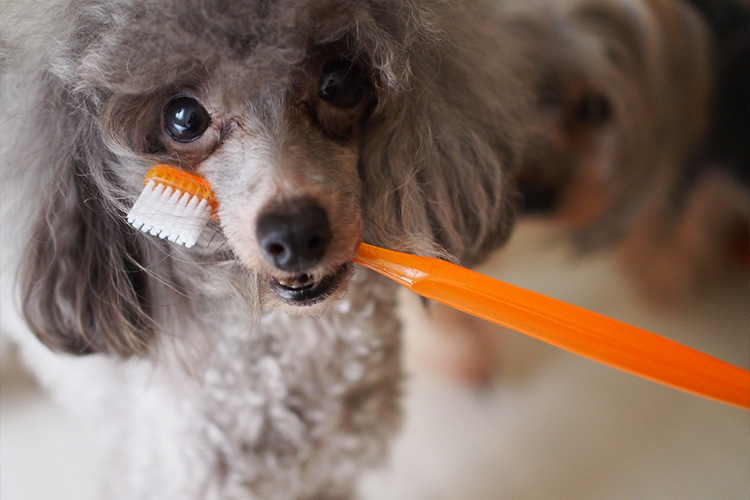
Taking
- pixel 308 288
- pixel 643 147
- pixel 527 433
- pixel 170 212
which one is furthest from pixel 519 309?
pixel 643 147

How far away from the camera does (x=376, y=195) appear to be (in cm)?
62

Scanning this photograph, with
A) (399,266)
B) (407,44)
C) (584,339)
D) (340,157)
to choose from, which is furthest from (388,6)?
(584,339)

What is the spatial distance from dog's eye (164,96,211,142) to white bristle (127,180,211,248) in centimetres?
6

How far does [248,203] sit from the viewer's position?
0.49 metres

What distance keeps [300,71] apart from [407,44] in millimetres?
111

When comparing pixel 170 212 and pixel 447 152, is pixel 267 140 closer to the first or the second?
pixel 170 212

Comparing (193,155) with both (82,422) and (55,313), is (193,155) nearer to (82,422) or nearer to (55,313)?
(55,313)

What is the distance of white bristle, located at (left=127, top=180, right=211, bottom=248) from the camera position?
0.52 metres

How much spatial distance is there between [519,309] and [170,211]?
1.10ft

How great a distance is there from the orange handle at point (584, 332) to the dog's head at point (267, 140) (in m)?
0.05

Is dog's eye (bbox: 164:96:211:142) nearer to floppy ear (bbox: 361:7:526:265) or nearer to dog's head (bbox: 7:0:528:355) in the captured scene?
dog's head (bbox: 7:0:528:355)

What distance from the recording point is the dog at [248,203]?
48cm

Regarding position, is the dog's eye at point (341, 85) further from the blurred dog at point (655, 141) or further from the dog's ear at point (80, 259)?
the blurred dog at point (655, 141)

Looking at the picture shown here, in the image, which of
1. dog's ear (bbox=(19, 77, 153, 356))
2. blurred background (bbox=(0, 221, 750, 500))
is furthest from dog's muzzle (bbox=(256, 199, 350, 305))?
blurred background (bbox=(0, 221, 750, 500))
